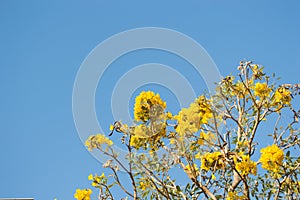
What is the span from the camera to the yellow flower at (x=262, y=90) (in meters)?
3.43

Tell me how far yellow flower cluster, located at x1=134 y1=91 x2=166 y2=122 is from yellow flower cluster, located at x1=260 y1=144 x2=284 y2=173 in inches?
31.0

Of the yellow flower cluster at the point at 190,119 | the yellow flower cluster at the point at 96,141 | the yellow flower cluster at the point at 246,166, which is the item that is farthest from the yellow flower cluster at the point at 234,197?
the yellow flower cluster at the point at 96,141

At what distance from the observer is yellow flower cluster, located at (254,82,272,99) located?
343 centimetres

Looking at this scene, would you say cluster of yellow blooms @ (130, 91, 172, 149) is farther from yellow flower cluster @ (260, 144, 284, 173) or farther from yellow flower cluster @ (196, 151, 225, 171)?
yellow flower cluster @ (260, 144, 284, 173)

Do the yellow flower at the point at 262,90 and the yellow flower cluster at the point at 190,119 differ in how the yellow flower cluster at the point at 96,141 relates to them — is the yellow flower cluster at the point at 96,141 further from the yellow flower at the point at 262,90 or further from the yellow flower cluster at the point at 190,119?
the yellow flower at the point at 262,90

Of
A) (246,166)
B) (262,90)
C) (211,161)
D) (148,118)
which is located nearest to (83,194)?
(148,118)

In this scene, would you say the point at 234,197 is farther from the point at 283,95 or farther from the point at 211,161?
the point at 283,95

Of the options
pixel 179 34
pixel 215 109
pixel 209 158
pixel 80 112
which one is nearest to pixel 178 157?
pixel 209 158

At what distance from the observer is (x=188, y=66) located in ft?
11.4

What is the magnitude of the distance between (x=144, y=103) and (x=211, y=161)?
0.66m

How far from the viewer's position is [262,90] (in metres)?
3.43

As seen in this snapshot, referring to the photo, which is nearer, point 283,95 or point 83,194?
point 283,95

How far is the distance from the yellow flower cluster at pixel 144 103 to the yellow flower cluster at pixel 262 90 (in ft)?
2.80

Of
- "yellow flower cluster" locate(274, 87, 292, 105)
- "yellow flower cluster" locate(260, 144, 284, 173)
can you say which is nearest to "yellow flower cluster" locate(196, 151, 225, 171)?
"yellow flower cluster" locate(260, 144, 284, 173)
